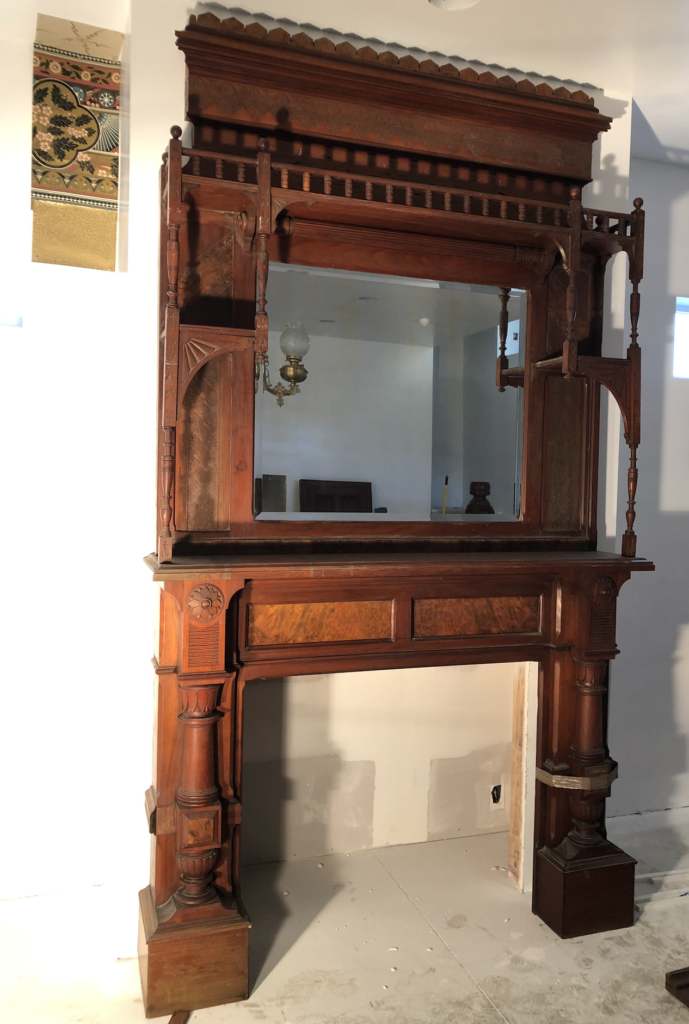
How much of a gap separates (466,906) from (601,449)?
5.90 feet

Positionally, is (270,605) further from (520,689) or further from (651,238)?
(651,238)

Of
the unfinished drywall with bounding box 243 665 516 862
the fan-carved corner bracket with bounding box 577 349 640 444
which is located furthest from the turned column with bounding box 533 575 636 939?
the fan-carved corner bracket with bounding box 577 349 640 444

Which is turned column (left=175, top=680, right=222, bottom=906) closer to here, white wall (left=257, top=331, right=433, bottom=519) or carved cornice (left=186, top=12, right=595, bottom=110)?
white wall (left=257, top=331, right=433, bottom=519)

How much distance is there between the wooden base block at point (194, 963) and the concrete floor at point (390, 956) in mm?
52

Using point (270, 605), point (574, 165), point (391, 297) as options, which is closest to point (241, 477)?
point (270, 605)

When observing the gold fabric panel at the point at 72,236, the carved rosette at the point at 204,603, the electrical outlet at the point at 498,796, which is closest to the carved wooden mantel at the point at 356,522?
the carved rosette at the point at 204,603

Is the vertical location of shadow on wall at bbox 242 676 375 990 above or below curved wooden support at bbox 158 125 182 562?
below

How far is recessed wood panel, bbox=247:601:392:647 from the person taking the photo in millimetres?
2539

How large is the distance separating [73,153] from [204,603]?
1595 mm

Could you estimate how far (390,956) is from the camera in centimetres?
264

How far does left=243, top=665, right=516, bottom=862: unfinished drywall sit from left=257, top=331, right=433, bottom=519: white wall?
0.91 meters

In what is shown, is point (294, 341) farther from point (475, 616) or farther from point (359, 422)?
point (475, 616)

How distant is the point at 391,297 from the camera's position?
9.28ft

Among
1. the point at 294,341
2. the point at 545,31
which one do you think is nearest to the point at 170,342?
the point at 294,341
